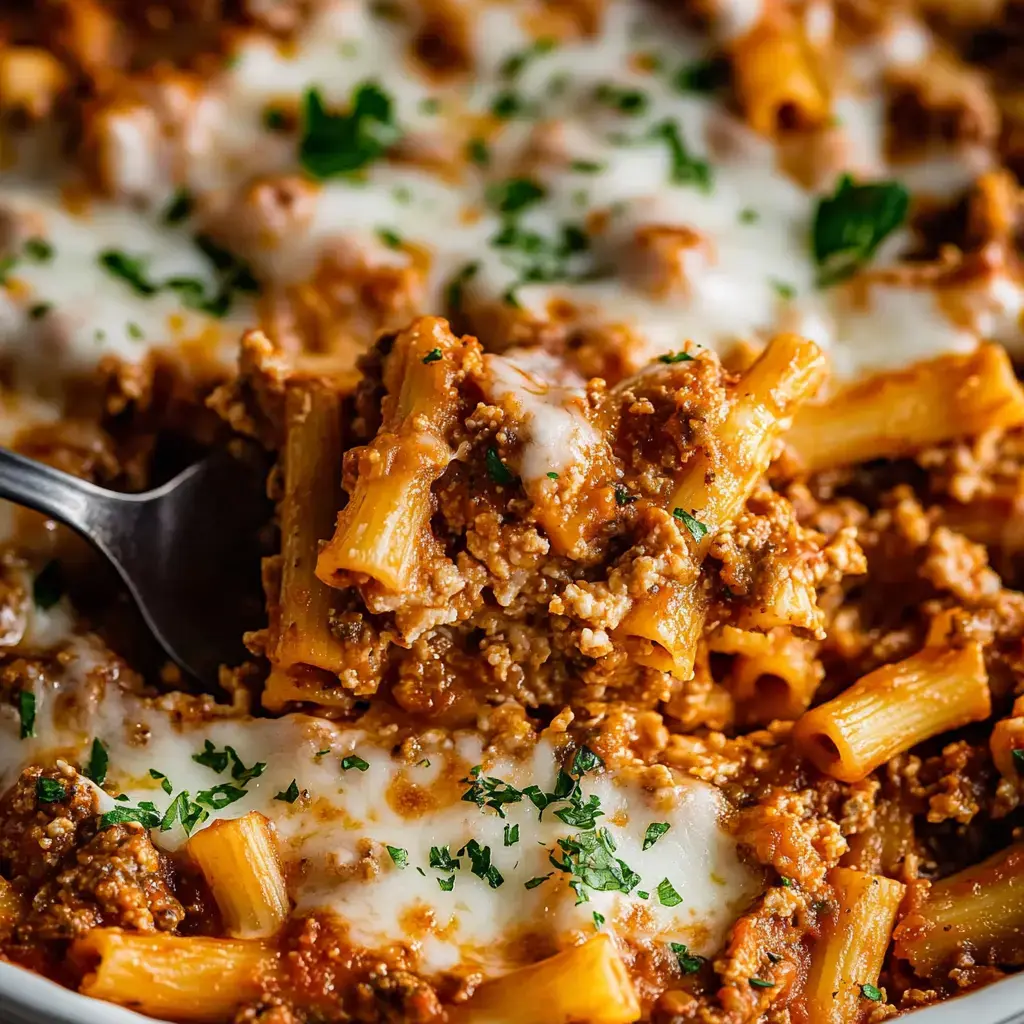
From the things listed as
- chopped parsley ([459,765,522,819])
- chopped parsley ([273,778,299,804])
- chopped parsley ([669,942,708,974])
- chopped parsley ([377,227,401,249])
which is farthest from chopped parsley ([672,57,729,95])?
chopped parsley ([669,942,708,974])

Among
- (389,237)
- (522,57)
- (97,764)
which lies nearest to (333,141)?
(389,237)

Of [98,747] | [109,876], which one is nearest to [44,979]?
[109,876]

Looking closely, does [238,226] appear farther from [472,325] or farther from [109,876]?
[109,876]

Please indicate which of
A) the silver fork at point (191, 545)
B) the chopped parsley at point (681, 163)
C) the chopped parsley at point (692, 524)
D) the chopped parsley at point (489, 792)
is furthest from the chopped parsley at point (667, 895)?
the chopped parsley at point (681, 163)

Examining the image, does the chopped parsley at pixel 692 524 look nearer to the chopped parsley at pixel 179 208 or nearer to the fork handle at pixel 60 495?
the fork handle at pixel 60 495

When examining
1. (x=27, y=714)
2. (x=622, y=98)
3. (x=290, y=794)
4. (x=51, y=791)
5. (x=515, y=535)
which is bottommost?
(x=290, y=794)

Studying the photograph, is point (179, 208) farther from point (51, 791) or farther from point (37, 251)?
point (51, 791)

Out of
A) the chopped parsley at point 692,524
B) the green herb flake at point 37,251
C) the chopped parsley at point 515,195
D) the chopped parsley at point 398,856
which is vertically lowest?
the chopped parsley at point 398,856
